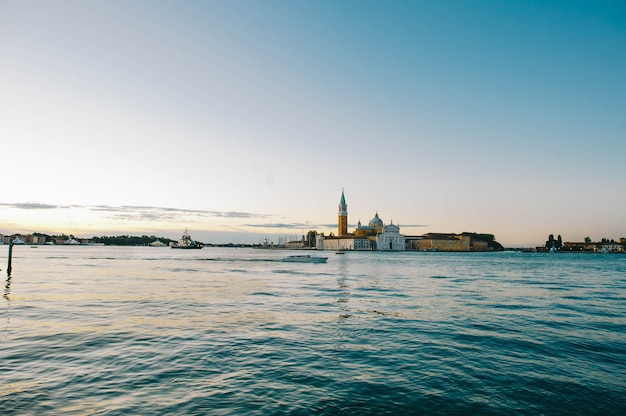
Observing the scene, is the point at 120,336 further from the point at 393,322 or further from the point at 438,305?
the point at 438,305

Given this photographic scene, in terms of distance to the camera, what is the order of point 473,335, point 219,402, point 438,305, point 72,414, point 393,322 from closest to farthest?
point 72,414, point 219,402, point 473,335, point 393,322, point 438,305

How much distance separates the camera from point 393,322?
53.3 feet

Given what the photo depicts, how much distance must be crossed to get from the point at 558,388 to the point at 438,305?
12.5m

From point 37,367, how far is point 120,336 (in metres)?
3.43

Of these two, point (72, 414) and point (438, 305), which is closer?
point (72, 414)

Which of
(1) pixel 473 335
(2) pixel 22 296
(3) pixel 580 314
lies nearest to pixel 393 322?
(1) pixel 473 335

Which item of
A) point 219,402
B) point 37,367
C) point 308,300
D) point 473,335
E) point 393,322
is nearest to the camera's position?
point 219,402

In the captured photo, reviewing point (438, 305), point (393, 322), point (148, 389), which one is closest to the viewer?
point (148, 389)

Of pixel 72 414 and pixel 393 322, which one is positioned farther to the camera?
pixel 393 322

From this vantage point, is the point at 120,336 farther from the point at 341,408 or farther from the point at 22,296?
the point at 22,296

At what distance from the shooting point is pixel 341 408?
24.6ft

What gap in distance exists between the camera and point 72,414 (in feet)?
23.3

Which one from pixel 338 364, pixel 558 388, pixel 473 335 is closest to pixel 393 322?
pixel 473 335

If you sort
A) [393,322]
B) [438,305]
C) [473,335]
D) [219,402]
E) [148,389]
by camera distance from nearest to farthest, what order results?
1. [219,402]
2. [148,389]
3. [473,335]
4. [393,322]
5. [438,305]
